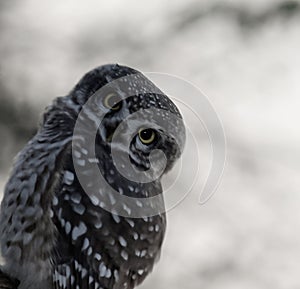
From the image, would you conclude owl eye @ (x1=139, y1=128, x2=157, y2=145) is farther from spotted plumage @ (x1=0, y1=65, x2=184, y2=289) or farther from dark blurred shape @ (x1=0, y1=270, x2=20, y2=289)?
dark blurred shape @ (x1=0, y1=270, x2=20, y2=289)

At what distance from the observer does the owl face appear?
6.07 m

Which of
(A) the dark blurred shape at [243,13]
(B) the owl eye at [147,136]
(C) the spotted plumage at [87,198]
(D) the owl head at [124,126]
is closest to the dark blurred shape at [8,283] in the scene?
(C) the spotted plumage at [87,198]

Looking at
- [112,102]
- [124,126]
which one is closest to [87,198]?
[124,126]

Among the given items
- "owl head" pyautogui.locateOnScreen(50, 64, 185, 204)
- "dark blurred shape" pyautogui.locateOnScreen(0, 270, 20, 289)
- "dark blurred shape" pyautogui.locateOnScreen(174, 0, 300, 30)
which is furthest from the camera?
"dark blurred shape" pyautogui.locateOnScreen(174, 0, 300, 30)

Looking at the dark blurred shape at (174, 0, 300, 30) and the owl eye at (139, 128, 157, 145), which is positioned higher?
the dark blurred shape at (174, 0, 300, 30)

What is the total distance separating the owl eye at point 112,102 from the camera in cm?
610

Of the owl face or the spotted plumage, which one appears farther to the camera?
the owl face

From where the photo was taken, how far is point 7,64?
11633 mm

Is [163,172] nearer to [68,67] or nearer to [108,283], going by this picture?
[108,283]

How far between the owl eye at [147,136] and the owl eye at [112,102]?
0.63ft

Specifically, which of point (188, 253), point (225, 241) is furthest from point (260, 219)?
point (188, 253)

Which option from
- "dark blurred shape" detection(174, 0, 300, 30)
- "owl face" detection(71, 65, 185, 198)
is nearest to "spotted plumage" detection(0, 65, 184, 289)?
"owl face" detection(71, 65, 185, 198)

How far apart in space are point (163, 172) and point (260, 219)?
879cm

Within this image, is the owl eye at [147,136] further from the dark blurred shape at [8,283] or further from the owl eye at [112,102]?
the dark blurred shape at [8,283]
